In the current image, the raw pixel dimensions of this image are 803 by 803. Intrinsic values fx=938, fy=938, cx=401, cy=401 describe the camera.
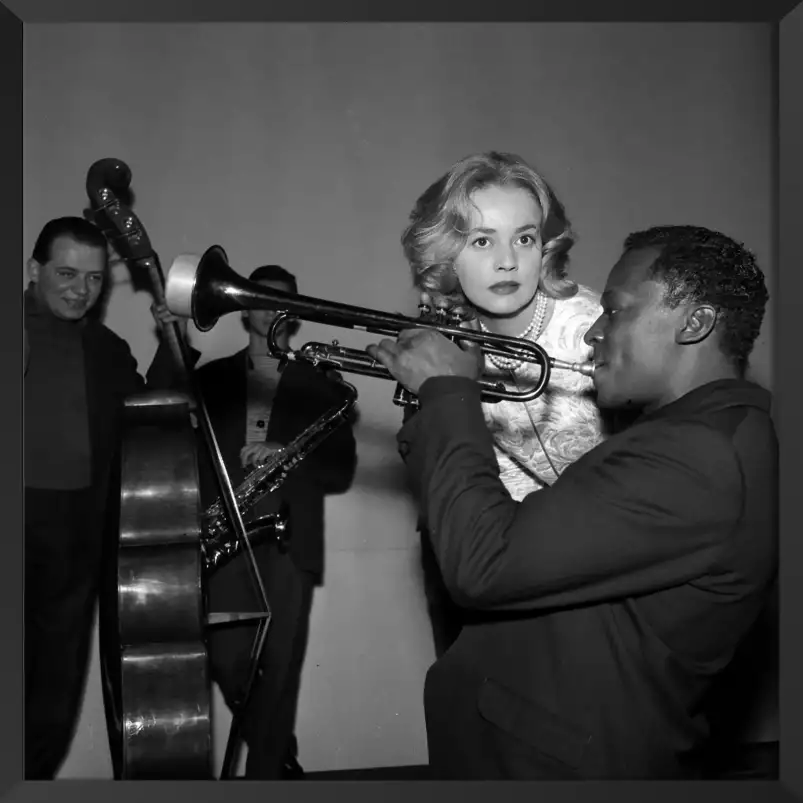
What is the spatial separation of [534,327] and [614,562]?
3.36ft

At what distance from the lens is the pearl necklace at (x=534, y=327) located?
259cm

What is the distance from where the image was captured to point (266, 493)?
2713 millimetres

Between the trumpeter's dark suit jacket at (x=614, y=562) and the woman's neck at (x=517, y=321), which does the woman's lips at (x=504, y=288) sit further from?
the trumpeter's dark suit jacket at (x=614, y=562)

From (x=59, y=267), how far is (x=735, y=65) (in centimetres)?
206

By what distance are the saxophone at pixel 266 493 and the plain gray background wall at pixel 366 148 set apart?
16 cm

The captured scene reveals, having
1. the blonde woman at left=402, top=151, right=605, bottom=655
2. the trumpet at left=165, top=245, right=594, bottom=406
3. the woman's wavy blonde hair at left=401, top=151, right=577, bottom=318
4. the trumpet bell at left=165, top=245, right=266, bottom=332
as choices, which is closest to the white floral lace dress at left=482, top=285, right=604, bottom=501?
the blonde woman at left=402, top=151, right=605, bottom=655

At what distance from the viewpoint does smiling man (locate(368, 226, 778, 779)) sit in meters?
1.74

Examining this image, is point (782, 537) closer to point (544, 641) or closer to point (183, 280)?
point (544, 641)

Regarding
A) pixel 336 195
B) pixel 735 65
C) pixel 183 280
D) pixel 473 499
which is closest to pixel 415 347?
pixel 473 499

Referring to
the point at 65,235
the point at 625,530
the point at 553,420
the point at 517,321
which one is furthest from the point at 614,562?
the point at 65,235

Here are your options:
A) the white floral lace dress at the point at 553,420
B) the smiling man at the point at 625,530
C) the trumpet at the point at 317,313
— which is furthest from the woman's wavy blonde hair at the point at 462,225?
the smiling man at the point at 625,530

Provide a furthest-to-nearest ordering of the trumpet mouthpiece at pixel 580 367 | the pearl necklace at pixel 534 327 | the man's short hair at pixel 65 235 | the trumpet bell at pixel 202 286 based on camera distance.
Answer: the man's short hair at pixel 65 235, the pearl necklace at pixel 534 327, the trumpet bell at pixel 202 286, the trumpet mouthpiece at pixel 580 367

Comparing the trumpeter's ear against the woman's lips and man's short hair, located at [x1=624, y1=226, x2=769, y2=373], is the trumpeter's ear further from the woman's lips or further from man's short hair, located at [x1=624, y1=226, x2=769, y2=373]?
the woman's lips

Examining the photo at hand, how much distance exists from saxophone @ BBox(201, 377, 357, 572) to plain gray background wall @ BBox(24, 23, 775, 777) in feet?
0.54
